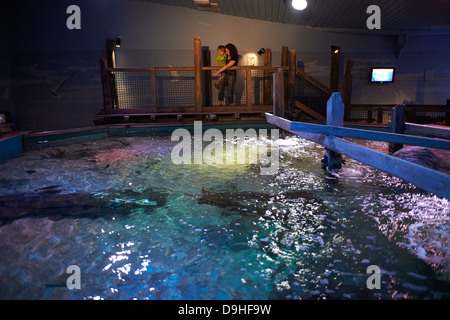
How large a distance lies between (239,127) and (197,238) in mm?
7435

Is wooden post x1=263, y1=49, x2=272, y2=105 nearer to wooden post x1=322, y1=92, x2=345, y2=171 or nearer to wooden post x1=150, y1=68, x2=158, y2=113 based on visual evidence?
wooden post x1=150, y1=68, x2=158, y2=113

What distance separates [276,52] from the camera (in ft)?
41.8

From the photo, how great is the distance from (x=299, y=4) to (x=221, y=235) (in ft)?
30.7

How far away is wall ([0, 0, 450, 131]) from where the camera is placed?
40.1 feet

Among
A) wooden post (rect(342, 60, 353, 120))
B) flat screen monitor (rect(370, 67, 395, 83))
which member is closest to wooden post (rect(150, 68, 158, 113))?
wooden post (rect(342, 60, 353, 120))

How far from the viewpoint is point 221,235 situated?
2.76 m

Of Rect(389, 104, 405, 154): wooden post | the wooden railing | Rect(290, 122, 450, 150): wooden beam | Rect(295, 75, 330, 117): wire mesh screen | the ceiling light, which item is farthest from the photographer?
Rect(295, 75, 330, 117): wire mesh screen

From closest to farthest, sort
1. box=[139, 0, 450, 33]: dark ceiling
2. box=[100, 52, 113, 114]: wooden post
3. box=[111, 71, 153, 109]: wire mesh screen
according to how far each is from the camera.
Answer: box=[100, 52, 113, 114]: wooden post
box=[139, 0, 450, 33]: dark ceiling
box=[111, 71, 153, 109]: wire mesh screen

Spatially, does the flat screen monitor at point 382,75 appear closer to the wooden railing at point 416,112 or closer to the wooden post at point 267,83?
the wooden railing at point 416,112

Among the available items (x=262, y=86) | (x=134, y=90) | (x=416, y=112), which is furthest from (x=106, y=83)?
(x=416, y=112)

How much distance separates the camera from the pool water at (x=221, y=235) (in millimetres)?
2059

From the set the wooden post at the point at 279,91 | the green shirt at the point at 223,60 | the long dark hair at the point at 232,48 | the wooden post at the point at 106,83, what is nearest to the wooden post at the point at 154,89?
the wooden post at the point at 106,83

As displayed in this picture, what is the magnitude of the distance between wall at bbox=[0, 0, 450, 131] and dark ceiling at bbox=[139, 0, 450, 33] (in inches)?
18.8

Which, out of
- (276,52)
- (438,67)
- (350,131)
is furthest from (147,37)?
(438,67)
